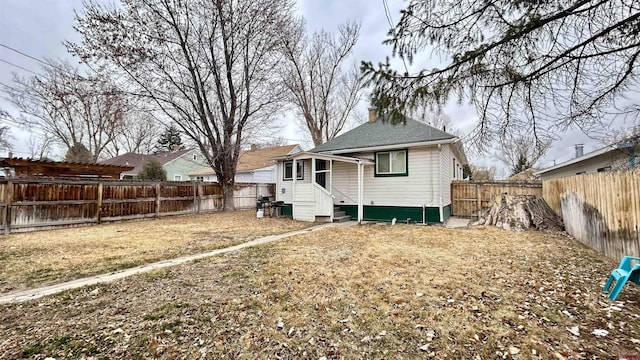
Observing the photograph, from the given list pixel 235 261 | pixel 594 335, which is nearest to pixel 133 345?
pixel 235 261

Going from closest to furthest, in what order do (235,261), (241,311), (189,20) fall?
(241,311)
(235,261)
(189,20)

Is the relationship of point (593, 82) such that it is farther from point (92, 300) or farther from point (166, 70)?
point (166, 70)

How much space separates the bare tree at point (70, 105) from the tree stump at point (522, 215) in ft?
52.6

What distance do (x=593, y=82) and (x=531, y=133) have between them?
Result: 3.00 ft

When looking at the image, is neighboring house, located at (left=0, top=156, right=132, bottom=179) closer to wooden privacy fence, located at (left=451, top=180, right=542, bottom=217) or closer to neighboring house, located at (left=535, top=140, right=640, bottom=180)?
wooden privacy fence, located at (left=451, top=180, right=542, bottom=217)

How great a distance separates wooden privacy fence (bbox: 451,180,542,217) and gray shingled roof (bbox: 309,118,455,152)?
12.5 feet

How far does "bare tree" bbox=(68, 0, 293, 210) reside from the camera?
11.8 m

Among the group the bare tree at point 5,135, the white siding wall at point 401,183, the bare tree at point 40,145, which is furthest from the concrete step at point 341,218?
the bare tree at point 40,145

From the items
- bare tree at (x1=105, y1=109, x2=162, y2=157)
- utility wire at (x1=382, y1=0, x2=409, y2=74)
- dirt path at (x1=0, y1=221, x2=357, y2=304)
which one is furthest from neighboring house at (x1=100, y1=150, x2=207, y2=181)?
utility wire at (x1=382, y1=0, x2=409, y2=74)

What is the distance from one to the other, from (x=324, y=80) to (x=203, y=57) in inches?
364

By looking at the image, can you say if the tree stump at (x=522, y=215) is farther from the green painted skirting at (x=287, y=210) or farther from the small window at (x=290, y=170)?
the green painted skirting at (x=287, y=210)

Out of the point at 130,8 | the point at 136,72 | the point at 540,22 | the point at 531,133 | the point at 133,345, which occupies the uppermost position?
the point at 130,8

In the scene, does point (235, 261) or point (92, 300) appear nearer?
point (92, 300)

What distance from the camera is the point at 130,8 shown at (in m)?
11.7
